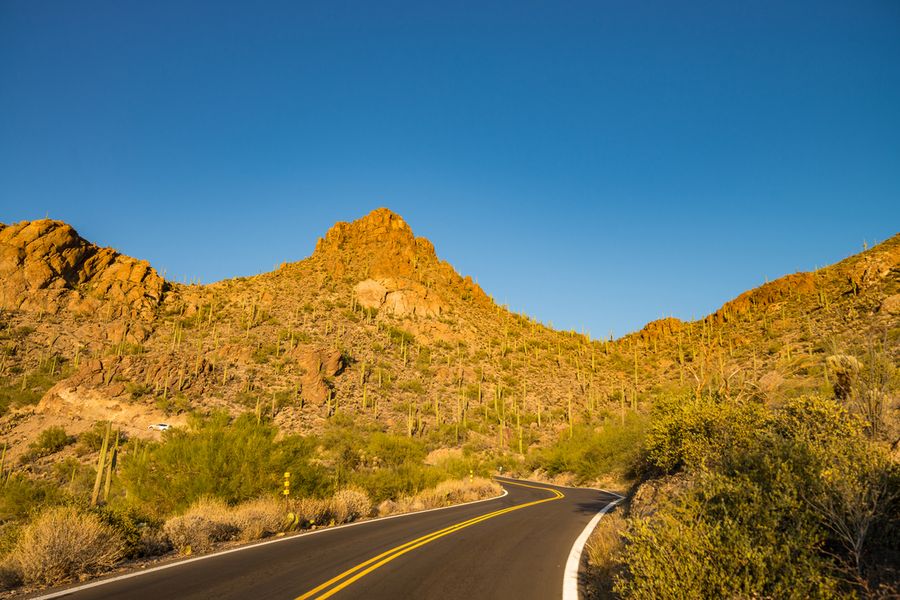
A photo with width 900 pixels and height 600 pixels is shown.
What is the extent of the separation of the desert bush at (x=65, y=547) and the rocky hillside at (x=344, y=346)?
103 ft

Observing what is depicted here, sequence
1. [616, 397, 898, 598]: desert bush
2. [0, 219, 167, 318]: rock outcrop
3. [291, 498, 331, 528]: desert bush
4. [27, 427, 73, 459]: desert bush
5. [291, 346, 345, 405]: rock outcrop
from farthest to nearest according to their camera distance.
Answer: [0, 219, 167, 318]: rock outcrop < [291, 346, 345, 405]: rock outcrop < [27, 427, 73, 459]: desert bush < [291, 498, 331, 528]: desert bush < [616, 397, 898, 598]: desert bush

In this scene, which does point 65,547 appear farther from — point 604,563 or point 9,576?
point 604,563

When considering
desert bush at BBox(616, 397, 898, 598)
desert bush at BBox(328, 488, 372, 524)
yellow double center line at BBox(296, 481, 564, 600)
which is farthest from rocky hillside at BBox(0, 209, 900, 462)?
desert bush at BBox(616, 397, 898, 598)

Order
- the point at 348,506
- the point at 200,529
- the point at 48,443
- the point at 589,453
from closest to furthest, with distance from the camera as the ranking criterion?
1. the point at 200,529
2. the point at 348,506
3. the point at 589,453
4. the point at 48,443

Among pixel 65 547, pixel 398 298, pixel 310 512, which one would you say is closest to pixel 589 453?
pixel 310 512

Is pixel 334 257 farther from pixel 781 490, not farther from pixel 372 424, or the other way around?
pixel 781 490

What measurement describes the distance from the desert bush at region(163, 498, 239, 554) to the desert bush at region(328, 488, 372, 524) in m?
3.50

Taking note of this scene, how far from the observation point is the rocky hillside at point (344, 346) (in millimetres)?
40625

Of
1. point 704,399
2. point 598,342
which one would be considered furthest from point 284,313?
point 704,399

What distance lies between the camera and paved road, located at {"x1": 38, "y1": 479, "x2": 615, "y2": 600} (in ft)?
20.2

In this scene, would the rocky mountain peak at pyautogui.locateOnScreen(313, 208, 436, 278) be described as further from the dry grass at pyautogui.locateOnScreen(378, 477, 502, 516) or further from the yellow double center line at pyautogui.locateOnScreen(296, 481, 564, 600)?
the yellow double center line at pyautogui.locateOnScreen(296, 481, 564, 600)

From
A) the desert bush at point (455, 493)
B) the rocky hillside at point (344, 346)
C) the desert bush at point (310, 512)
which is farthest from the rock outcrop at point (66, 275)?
the desert bush at point (310, 512)

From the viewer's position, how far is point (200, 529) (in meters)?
9.40

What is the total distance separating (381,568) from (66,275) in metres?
67.4
